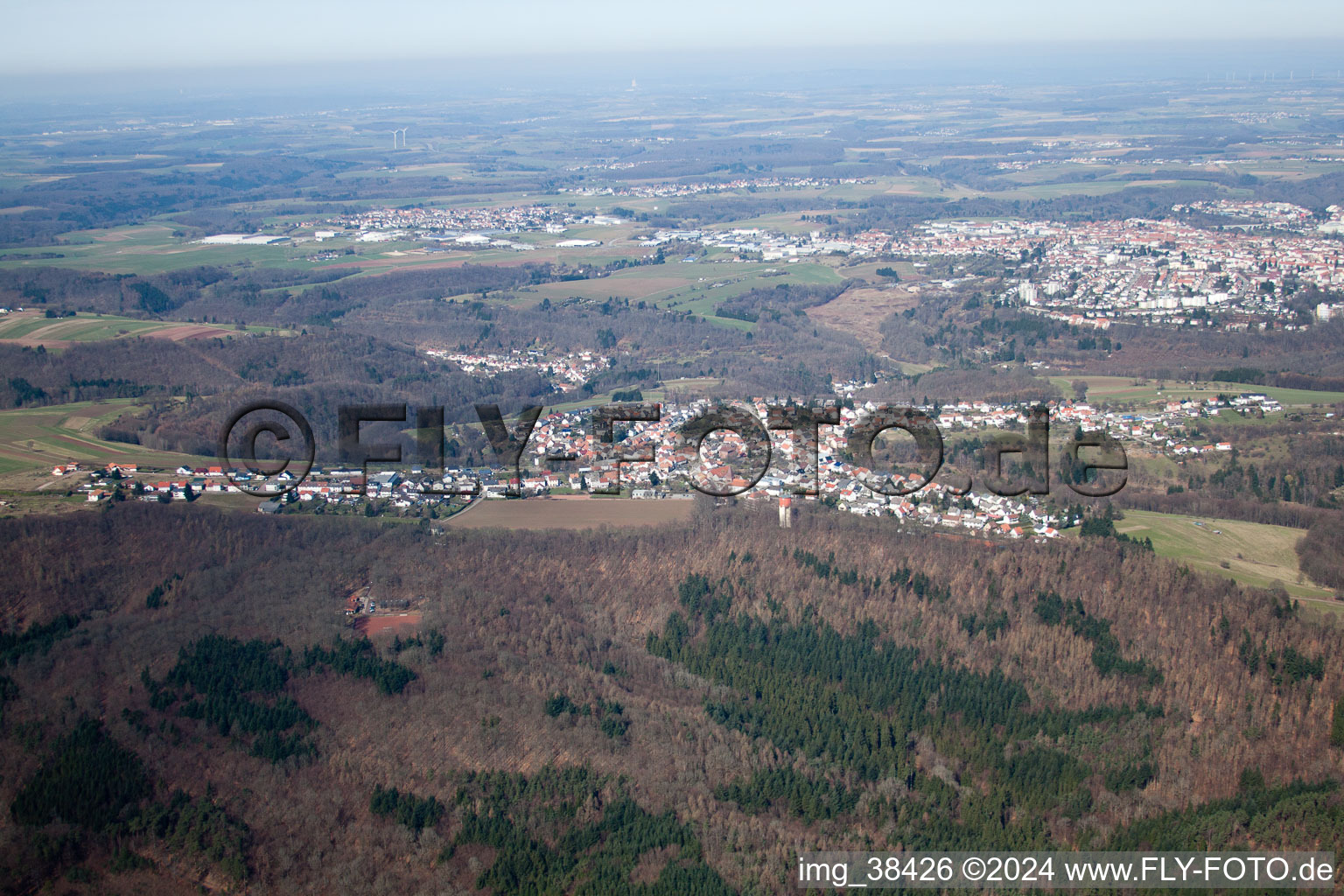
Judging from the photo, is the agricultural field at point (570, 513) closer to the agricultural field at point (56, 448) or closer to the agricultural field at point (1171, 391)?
the agricultural field at point (56, 448)

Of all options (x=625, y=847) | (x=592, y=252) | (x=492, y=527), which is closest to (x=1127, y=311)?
(x=592, y=252)

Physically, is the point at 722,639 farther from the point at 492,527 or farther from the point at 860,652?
the point at 492,527

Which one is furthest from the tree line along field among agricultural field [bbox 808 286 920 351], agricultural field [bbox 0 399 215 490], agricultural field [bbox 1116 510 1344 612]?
agricultural field [bbox 808 286 920 351]

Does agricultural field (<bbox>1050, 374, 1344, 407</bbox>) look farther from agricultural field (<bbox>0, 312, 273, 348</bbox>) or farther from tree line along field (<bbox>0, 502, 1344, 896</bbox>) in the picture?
agricultural field (<bbox>0, 312, 273, 348</bbox>)

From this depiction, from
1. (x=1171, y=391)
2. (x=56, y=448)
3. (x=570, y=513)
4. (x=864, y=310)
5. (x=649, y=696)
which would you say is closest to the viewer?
(x=649, y=696)

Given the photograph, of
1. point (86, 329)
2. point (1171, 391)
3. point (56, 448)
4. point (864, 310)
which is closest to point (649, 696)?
point (56, 448)

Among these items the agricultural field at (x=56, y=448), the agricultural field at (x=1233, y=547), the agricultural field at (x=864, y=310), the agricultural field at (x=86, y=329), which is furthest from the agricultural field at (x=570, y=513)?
the agricultural field at (x=864, y=310)

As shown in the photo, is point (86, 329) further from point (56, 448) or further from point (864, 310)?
point (864, 310)
